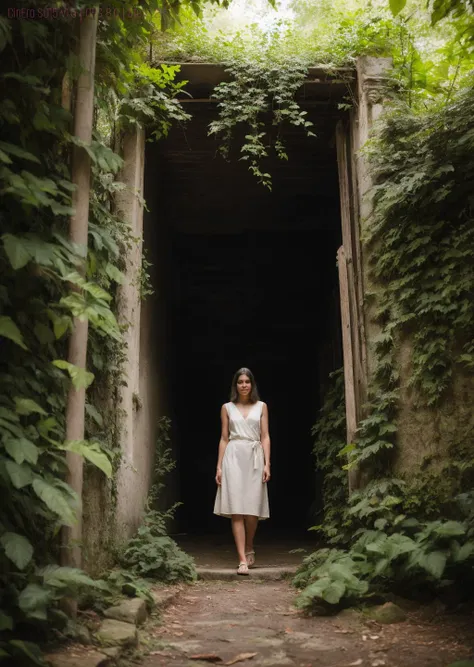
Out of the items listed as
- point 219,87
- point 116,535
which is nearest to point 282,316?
point 219,87

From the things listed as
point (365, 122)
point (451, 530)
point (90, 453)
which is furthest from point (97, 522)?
point (365, 122)

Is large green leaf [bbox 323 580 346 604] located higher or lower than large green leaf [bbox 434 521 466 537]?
lower

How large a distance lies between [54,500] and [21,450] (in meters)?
0.32

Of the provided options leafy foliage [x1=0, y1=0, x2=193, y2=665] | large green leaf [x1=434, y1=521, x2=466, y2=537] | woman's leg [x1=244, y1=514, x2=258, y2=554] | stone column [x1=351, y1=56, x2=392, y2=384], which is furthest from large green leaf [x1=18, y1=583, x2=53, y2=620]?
stone column [x1=351, y1=56, x2=392, y2=384]

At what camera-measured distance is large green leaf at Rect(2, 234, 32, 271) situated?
10.1 feet

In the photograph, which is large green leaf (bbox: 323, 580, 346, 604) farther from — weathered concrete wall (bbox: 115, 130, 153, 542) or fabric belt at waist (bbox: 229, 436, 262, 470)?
fabric belt at waist (bbox: 229, 436, 262, 470)

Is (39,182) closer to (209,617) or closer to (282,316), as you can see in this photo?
(209,617)

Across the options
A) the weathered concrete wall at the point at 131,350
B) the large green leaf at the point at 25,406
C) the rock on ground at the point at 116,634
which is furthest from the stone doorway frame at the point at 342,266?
the large green leaf at the point at 25,406

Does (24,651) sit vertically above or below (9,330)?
below

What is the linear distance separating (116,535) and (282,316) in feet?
28.3

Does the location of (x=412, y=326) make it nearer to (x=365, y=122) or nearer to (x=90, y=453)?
(x=365, y=122)

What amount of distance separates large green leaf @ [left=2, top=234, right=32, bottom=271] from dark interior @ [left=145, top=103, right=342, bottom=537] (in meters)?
4.21

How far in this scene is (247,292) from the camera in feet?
40.9

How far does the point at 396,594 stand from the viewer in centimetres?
448
